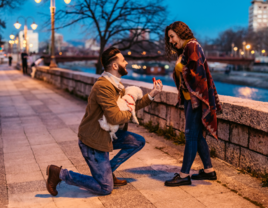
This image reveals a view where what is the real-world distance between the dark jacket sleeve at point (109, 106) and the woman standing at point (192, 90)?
2.80ft

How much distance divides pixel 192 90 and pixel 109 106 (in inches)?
37.3

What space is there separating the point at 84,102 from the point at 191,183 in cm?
703

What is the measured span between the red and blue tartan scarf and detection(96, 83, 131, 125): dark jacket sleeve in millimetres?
843

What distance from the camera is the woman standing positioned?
10.8ft

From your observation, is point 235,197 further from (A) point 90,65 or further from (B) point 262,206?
(A) point 90,65

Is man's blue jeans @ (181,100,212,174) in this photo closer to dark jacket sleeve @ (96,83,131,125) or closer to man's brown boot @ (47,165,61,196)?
dark jacket sleeve @ (96,83,131,125)

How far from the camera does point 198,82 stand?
10.8ft

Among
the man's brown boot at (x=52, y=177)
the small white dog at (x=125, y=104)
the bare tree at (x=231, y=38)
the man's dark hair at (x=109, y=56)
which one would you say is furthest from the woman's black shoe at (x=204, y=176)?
the bare tree at (x=231, y=38)

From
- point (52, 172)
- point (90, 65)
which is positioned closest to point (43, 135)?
point (52, 172)

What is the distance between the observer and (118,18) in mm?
23000

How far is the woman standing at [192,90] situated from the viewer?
3303mm

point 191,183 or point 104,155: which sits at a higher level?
point 104,155

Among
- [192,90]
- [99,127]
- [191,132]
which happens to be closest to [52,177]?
[99,127]

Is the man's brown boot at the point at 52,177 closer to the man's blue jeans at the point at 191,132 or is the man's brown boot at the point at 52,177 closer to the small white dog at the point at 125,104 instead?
the small white dog at the point at 125,104
